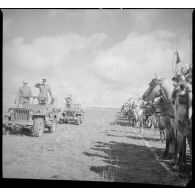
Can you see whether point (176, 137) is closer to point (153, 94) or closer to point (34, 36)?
point (153, 94)

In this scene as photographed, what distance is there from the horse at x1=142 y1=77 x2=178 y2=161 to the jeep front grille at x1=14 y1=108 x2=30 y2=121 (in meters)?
4.76

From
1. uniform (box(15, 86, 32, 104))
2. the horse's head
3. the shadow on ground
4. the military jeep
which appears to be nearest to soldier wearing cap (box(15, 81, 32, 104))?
uniform (box(15, 86, 32, 104))

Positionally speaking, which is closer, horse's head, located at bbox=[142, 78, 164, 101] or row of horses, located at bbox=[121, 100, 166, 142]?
A: horse's head, located at bbox=[142, 78, 164, 101]

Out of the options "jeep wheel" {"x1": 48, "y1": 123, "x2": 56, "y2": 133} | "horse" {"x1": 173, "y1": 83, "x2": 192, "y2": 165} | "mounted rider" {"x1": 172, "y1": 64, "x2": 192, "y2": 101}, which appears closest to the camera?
"horse" {"x1": 173, "y1": 83, "x2": 192, "y2": 165}

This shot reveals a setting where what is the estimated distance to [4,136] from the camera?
7934 mm

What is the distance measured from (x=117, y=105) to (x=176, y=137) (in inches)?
74.3

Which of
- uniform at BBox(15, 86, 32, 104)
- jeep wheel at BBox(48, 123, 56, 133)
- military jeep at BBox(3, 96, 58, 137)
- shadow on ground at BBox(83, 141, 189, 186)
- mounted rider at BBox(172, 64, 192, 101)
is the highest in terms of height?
mounted rider at BBox(172, 64, 192, 101)

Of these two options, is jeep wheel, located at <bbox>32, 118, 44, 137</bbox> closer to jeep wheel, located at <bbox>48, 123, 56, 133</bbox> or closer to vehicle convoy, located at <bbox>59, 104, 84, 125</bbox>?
jeep wheel, located at <bbox>48, 123, 56, 133</bbox>

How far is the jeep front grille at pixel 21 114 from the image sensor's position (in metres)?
10.1

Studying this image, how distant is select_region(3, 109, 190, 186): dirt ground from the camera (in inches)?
278

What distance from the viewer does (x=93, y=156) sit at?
7.75 meters

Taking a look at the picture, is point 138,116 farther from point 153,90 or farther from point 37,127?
point 37,127

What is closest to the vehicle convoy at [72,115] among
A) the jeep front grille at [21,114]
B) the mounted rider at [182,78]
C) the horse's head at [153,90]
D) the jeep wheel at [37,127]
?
the jeep wheel at [37,127]

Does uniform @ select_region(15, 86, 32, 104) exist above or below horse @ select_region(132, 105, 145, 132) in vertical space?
above
